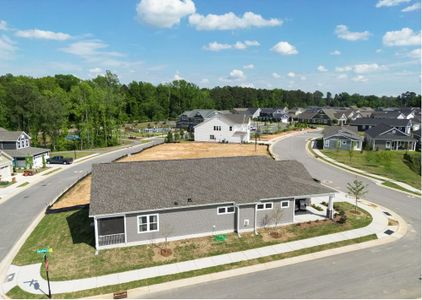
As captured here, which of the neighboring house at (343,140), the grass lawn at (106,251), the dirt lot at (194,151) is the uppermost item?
the neighboring house at (343,140)

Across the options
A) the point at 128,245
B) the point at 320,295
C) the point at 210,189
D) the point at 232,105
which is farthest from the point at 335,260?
the point at 232,105

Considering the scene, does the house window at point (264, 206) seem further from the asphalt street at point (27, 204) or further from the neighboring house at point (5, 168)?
the neighboring house at point (5, 168)

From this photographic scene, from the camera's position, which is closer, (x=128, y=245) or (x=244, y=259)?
(x=244, y=259)

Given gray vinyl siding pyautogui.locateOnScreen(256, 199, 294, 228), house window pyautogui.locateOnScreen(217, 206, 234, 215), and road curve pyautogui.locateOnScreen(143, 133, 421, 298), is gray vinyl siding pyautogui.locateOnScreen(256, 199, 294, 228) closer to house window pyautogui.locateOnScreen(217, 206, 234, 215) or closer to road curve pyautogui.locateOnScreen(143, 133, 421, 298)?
house window pyautogui.locateOnScreen(217, 206, 234, 215)

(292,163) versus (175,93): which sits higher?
(175,93)

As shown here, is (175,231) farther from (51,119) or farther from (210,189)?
(51,119)

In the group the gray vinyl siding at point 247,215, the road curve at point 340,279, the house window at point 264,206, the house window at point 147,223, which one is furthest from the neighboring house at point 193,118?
the road curve at point 340,279
